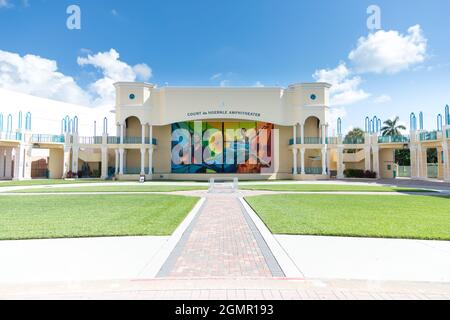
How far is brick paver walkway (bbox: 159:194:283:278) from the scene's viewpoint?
518 cm

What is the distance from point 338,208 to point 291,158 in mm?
30400

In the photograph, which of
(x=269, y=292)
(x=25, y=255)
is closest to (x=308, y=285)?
(x=269, y=292)

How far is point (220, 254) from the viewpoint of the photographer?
6.29 metres

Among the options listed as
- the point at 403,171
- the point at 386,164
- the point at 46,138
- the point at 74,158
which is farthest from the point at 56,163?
the point at 403,171

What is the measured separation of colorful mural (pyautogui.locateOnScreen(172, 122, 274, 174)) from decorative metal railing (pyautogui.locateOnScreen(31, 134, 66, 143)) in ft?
50.2

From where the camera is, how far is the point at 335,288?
4.45m

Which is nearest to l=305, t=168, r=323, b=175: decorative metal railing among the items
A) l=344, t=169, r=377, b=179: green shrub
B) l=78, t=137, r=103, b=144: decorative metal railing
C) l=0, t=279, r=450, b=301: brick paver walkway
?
l=344, t=169, r=377, b=179: green shrub

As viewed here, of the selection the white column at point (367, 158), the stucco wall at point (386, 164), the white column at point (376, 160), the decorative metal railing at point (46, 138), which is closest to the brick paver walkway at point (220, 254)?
the white column at point (376, 160)

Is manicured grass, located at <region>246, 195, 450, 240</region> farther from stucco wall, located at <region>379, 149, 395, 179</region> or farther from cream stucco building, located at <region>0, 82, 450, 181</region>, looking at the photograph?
stucco wall, located at <region>379, 149, 395, 179</region>

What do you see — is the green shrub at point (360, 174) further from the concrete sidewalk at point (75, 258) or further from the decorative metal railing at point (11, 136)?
the decorative metal railing at point (11, 136)

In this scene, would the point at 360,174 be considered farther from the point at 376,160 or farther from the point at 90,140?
the point at 90,140

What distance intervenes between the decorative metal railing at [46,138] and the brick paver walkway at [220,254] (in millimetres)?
37083

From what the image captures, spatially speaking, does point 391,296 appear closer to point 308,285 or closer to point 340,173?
point 308,285

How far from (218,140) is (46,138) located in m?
23.1
